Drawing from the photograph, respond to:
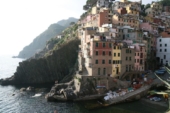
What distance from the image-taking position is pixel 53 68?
89.8 metres

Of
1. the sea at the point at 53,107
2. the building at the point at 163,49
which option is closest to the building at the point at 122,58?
the sea at the point at 53,107

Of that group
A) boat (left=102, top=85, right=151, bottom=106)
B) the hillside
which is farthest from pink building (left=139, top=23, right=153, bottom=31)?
boat (left=102, top=85, right=151, bottom=106)

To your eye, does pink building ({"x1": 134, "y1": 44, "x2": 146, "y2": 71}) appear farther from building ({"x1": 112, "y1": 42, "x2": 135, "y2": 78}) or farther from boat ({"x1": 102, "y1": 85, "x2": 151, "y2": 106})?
boat ({"x1": 102, "y1": 85, "x2": 151, "y2": 106})

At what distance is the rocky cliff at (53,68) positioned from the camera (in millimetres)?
88688

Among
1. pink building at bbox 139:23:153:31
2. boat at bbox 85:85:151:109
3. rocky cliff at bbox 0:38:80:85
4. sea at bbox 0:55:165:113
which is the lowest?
sea at bbox 0:55:165:113

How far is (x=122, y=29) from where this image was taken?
73688 millimetres

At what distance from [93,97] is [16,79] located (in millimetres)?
49786

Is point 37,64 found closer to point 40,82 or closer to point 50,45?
point 40,82

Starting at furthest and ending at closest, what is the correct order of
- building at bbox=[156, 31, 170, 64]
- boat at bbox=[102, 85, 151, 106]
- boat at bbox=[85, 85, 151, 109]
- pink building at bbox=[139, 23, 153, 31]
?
pink building at bbox=[139, 23, 153, 31] < building at bbox=[156, 31, 170, 64] < boat at bbox=[102, 85, 151, 106] < boat at bbox=[85, 85, 151, 109]

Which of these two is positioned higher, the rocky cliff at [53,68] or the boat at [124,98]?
the rocky cliff at [53,68]

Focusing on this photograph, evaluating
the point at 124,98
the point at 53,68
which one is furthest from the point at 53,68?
the point at 124,98

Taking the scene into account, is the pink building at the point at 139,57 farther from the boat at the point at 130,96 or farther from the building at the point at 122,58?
the boat at the point at 130,96

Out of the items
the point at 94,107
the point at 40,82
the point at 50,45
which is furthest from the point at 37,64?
the point at 94,107

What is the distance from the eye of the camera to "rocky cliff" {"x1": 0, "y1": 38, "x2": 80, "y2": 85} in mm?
88688
